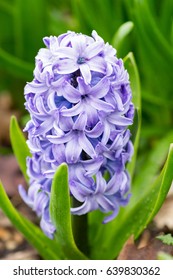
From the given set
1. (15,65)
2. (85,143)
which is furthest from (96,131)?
(15,65)

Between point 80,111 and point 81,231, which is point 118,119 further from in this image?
point 81,231

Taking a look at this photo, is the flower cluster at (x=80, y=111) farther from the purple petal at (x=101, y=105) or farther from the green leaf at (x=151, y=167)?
the green leaf at (x=151, y=167)

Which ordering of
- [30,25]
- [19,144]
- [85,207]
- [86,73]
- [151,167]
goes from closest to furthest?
1. [86,73]
2. [85,207]
3. [19,144]
4. [151,167]
5. [30,25]

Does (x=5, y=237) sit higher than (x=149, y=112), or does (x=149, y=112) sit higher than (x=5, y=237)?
(x=149, y=112)

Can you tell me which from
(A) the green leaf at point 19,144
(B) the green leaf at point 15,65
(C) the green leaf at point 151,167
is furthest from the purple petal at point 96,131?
(B) the green leaf at point 15,65
